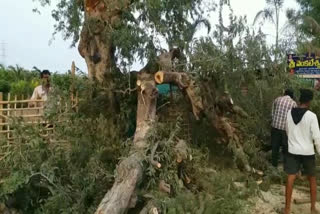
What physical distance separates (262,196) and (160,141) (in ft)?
5.93

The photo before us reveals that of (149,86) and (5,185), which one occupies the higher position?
(149,86)

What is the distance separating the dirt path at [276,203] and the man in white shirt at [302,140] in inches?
14.8

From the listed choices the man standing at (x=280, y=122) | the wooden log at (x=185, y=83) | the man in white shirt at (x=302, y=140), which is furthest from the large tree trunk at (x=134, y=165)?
the man standing at (x=280, y=122)

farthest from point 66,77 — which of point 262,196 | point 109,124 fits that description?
point 262,196

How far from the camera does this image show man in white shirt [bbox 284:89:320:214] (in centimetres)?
549

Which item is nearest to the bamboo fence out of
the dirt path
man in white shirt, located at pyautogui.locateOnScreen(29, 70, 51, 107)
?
man in white shirt, located at pyautogui.locateOnScreen(29, 70, 51, 107)

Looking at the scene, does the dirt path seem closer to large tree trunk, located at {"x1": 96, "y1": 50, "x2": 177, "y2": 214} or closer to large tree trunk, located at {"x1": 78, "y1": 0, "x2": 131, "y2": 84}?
large tree trunk, located at {"x1": 96, "y1": 50, "x2": 177, "y2": 214}

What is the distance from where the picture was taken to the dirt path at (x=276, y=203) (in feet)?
19.8

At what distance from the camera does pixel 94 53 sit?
25.3 ft

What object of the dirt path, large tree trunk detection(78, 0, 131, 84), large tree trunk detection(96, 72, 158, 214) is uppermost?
large tree trunk detection(78, 0, 131, 84)

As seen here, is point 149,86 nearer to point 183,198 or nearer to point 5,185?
point 183,198

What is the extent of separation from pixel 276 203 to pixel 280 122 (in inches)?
67.2

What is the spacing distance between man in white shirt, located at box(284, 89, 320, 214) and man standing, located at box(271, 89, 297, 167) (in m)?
1.55

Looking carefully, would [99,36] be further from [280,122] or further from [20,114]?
[280,122]
